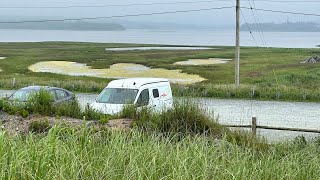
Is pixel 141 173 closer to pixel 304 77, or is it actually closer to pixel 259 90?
pixel 259 90

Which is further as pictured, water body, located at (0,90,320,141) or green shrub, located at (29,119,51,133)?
water body, located at (0,90,320,141)

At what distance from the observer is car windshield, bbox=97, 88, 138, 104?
17.4 metres

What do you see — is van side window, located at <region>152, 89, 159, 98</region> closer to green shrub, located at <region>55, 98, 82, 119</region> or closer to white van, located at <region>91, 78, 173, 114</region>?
white van, located at <region>91, 78, 173, 114</region>

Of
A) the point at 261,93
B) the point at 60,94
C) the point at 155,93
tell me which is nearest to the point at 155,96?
the point at 155,93

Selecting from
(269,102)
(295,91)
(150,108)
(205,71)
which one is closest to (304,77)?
(205,71)

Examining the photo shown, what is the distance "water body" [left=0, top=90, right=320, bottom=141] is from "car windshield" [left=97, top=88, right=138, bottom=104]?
8.38 feet

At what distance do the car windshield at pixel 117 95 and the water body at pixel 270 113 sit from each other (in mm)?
2553

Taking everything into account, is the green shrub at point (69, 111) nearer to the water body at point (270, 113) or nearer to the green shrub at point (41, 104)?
the green shrub at point (41, 104)

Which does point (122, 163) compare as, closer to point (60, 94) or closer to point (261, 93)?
point (60, 94)

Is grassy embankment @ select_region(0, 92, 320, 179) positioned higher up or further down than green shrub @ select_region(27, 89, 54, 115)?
higher up

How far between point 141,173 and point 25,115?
24.4 feet

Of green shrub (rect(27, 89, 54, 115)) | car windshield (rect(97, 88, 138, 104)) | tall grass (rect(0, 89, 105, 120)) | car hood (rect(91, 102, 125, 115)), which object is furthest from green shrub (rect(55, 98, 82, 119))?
car windshield (rect(97, 88, 138, 104))

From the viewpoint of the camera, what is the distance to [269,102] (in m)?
29.5

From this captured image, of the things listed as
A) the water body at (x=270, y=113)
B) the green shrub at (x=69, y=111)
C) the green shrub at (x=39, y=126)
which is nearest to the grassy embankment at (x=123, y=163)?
the green shrub at (x=39, y=126)
